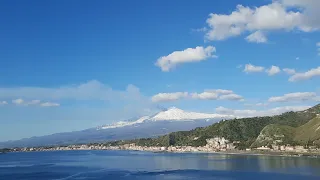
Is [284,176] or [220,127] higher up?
[220,127]

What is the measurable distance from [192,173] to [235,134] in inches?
3873

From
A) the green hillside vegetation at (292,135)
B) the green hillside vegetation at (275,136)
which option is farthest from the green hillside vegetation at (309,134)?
the green hillside vegetation at (275,136)

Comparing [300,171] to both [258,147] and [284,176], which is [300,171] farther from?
[258,147]

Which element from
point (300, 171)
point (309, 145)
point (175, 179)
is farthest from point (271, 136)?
point (175, 179)

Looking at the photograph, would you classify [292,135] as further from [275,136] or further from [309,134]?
[309,134]

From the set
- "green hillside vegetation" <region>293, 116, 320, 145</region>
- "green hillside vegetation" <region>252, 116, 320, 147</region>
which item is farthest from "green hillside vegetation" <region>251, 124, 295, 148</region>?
"green hillside vegetation" <region>293, 116, 320, 145</region>

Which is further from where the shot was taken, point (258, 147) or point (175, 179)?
point (258, 147)

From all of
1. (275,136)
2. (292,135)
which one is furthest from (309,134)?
(275,136)

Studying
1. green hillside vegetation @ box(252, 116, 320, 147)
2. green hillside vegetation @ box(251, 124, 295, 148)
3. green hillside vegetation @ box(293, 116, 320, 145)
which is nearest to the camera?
green hillside vegetation @ box(293, 116, 320, 145)

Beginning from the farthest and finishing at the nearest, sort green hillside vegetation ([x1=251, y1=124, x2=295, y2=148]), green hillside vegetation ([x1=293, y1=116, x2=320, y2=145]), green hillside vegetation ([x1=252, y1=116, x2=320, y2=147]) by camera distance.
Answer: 1. green hillside vegetation ([x1=251, y1=124, x2=295, y2=148])
2. green hillside vegetation ([x1=252, y1=116, x2=320, y2=147])
3. green hillside vegetation ([x1=293, y1=116, x2=320, y2=145])

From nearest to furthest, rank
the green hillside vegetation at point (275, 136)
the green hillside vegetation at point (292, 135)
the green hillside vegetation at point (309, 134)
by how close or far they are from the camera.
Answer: the green hillside vegetation at point (309, 134) → the green hillside vegetation at point (292, 135) → the green hillside vegetation at point (275, 136)

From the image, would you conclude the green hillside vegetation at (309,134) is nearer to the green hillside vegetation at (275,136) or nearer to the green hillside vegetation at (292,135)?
the green hillside vegetation at (292,135)

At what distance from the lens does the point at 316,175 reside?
7881cm

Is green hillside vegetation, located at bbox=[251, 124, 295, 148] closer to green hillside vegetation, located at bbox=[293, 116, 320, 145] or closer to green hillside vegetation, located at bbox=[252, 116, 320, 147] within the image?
green hillside vegetation, located at bbox=[252, 116, 320, 147]
